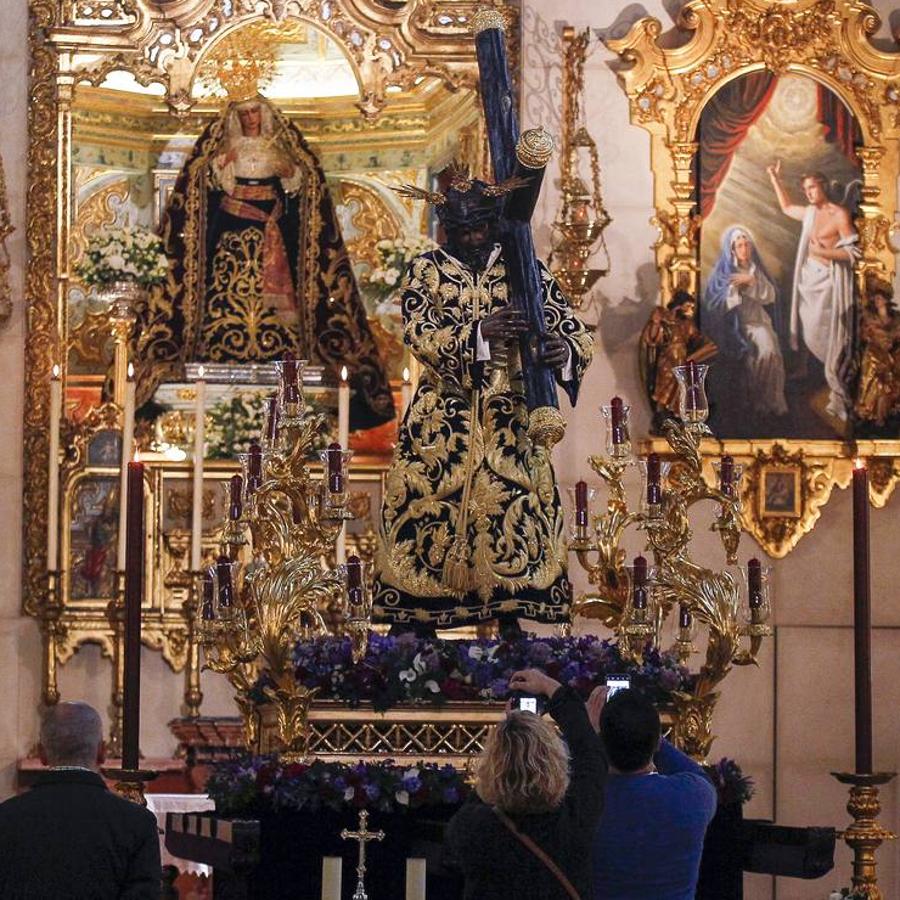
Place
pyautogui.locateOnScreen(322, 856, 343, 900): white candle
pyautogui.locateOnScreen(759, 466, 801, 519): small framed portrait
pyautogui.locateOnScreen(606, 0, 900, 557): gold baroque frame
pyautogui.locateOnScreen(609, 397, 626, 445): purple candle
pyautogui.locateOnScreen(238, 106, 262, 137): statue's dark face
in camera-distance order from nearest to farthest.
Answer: pyautogui.locateOnScreen(322, 856, 343, 900): white candle → pyautogui.locateOnScreen(609, 397, 626, 445): purple candle → pyautogui.locateOnScreen(759, 466, 801, 519): small framed portrait → pyautogui.locateOnScreen(606, 0, 900, 557): gold baroque frame → pyautogui.locateOnScreen(238, 106, 262, 137): statue's dark face

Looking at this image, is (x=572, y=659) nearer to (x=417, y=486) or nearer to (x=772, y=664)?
(x=417, y=486)

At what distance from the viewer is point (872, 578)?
1107cm

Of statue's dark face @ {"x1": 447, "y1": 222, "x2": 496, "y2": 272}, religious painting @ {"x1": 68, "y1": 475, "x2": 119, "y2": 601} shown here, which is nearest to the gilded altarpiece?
religious painting @ {"x1": 68, "y1": 475, "x2": 119, "y2": 601}

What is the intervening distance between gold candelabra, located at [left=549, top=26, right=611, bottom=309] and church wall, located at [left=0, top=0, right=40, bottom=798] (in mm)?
2690

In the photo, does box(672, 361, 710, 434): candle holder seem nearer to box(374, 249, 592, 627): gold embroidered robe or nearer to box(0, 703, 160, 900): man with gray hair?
box(374, 249, 592, 627): gold embroidered robe

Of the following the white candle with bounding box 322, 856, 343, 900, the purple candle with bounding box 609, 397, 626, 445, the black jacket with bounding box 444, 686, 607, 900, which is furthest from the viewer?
the purple candle with bounding box 609, 397, 626, 445

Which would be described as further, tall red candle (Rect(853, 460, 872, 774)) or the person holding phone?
tall red candle (Rect(853, 460, 872, 774))

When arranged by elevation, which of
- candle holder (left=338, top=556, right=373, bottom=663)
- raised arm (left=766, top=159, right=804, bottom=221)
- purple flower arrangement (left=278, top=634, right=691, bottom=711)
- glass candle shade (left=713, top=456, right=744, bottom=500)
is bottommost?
purple flower arrangement (left=278, top=634, right=691, bottom=711)

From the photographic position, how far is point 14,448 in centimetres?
1112

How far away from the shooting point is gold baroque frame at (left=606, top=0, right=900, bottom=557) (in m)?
11.2

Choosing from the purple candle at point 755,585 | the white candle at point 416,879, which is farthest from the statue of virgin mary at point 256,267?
the white candle at point 416,879

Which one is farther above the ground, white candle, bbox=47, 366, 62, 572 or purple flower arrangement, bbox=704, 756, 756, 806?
white candle, bbox=47, 366, 62, 572

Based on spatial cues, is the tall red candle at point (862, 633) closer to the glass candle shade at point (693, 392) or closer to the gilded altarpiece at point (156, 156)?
the glass candle shade at point (693, 392)

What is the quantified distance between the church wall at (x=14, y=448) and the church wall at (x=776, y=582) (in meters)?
2.57
